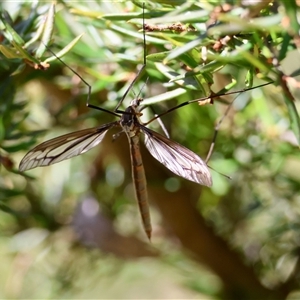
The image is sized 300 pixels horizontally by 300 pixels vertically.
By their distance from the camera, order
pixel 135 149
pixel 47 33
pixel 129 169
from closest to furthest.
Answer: pixel 47 33
pixel 135 149
pixel 129 169

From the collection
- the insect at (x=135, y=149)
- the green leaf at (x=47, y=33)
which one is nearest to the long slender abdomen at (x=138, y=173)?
the insect at (x=135, y=149)

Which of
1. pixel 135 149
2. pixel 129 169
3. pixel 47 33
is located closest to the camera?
pixel 47 33

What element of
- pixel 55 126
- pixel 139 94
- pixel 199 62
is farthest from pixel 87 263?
pixel 199 62

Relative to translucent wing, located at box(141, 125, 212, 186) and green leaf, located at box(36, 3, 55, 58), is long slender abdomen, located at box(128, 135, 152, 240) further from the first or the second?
green leaf, located at box(36, 3, 55, 58)

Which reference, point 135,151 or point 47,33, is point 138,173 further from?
point 47,33

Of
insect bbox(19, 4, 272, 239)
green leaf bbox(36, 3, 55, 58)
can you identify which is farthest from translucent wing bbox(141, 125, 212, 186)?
green leaf bbox(36, 3, 55, 58)

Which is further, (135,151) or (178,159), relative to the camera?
(135,151)

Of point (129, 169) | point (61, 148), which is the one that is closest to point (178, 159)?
point (61, 148)

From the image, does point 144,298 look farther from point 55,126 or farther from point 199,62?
point 199,62
